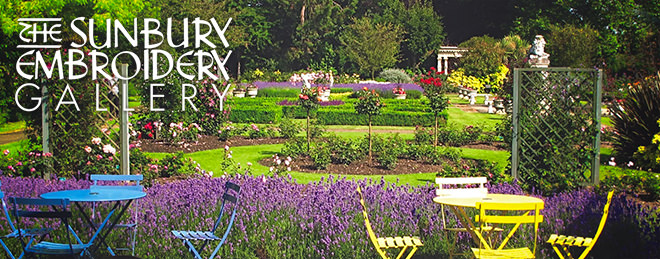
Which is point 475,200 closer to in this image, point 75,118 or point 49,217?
point 49,217

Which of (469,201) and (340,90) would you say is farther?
(340,90)

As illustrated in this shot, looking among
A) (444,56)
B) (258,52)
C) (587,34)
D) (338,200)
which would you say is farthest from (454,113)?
(258,52)

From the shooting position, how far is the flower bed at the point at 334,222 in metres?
5.18

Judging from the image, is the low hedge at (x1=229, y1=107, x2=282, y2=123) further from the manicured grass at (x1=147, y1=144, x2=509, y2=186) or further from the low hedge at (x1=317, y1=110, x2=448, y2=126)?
the manicured grass at (x1=147, y1=144, x2=509, y2=186)

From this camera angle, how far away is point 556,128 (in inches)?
282

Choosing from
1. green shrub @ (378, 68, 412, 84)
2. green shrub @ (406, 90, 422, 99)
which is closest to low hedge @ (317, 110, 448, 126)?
green shrub @ (406, 90, 422, 99)

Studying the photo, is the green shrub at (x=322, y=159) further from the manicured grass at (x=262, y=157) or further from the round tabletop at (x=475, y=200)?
the round tabletop at (x=475, y=200)

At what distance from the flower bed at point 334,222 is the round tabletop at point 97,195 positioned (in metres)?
0.54

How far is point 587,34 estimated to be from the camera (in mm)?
26719

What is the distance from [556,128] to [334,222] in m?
3.17

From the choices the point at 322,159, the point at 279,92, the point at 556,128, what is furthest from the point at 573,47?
the point at 556,128

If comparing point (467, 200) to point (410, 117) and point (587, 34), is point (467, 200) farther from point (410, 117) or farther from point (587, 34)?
point (587, 34)

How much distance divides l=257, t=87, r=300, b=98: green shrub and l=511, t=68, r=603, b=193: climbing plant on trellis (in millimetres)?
19529

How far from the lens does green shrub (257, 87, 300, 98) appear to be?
26812mm
